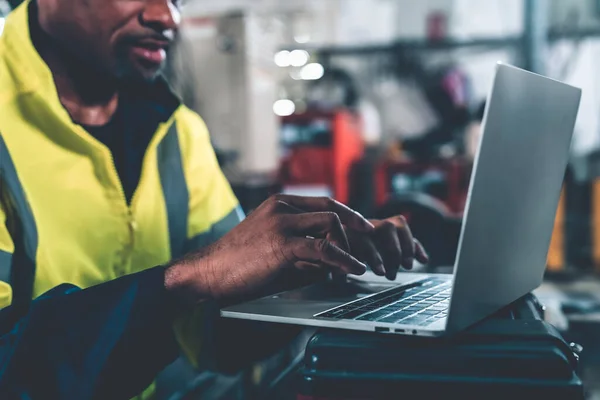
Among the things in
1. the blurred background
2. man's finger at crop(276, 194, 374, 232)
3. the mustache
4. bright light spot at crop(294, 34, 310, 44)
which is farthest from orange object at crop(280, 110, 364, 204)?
man's finger at crop(276, 194, 374, 232)

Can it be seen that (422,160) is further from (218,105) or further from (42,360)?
(42,360)

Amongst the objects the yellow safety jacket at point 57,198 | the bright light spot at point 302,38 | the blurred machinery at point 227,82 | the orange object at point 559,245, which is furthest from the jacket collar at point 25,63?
the bright light spot at point 302,38

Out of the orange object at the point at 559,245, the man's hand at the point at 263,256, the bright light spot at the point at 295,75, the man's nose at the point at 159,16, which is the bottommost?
the orange object at the point at 559,245

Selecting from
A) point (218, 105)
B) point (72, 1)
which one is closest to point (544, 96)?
point (72, 1)

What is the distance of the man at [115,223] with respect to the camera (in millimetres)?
618

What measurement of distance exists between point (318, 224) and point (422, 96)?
A: 605cm

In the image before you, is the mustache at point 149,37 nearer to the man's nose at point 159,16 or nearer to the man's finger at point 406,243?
the man's nose at point 159,16

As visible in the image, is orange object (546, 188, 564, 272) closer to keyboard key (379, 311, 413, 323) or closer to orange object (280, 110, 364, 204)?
orange object (280, 110, 364, 204)

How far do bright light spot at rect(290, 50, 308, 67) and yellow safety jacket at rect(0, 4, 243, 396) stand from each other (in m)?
5.14

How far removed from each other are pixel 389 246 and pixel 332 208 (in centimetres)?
15

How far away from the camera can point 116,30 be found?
2.98 ft

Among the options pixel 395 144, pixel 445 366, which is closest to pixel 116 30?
pixel 445 366

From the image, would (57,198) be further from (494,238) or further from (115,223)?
(494,238)

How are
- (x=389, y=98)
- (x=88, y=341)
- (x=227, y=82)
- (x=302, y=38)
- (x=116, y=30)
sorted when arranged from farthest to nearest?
(x=389, y=98) < (x=302, y=38) < (x=227, y=82) < (x=116, y=30) < (x=88, y=341)
